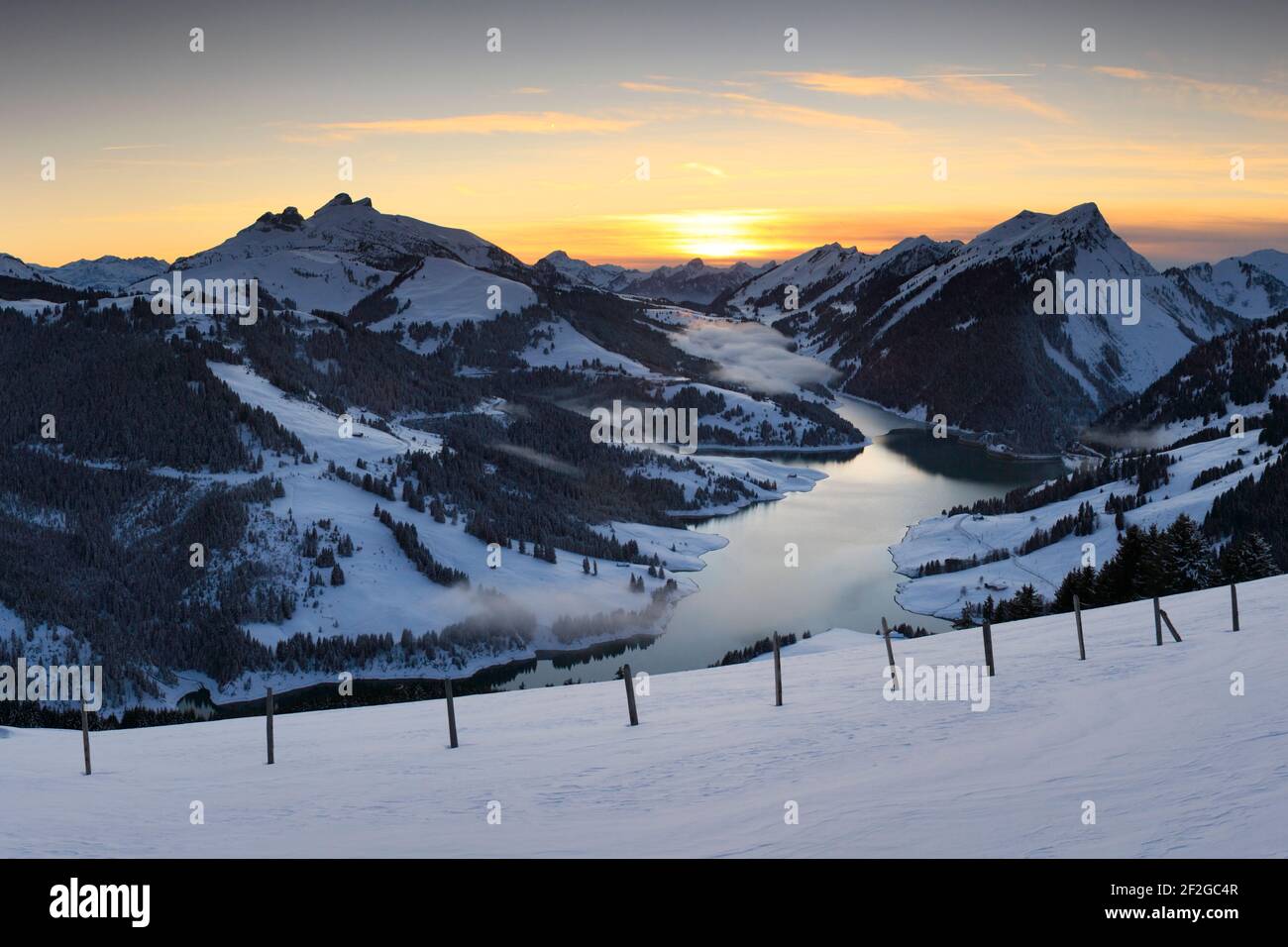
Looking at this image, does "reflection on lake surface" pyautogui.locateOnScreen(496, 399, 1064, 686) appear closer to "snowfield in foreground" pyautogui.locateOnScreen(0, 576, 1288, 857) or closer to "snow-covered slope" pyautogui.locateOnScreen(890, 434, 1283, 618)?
"snow-covered slope" pyautogui.locateOnScreen(890, 434, 1283, 618)

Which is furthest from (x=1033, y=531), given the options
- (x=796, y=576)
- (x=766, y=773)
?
(x=766, y=773)

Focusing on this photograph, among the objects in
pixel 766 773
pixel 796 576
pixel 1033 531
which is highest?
pixel 766 773

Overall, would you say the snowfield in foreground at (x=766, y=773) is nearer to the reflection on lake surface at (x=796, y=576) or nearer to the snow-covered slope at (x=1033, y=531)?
the reflection on lake surface at (x=796, y=576)

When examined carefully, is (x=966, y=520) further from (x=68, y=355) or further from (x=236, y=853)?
(x=236, y=853)

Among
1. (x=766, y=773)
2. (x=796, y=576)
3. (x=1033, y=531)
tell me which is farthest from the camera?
(x=1033, y=531)

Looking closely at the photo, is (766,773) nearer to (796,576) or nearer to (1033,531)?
(796,576)
